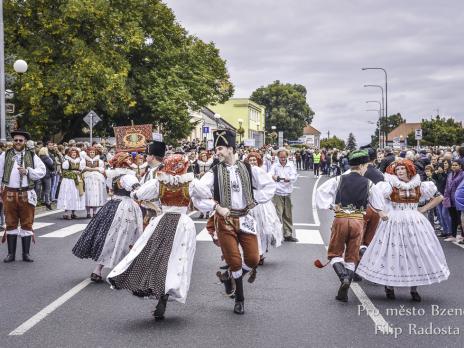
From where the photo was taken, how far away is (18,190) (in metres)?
10.9

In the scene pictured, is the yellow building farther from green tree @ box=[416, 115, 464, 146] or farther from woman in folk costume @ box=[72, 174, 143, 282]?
woman in folk costume @ box=[72, 174, 143, 282]

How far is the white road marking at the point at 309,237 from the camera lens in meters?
13.6

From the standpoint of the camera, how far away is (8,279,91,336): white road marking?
650cm

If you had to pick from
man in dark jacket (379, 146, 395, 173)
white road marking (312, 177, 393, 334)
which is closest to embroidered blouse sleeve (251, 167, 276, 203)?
white road marking (312, 177, 393, 334)

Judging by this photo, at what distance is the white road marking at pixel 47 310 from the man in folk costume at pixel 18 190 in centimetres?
224

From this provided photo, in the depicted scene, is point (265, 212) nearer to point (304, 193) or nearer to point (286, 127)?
point (304, 193)

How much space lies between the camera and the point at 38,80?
100 feet

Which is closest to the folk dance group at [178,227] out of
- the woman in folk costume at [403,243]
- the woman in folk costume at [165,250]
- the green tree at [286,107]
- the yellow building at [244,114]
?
the woman in folk costume at [165,250]

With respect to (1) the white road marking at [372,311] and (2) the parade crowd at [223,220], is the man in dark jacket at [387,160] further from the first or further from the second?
(1) the white road marking at [372,311]

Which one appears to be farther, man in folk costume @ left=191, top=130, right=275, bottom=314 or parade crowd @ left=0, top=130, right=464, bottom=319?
man in folk costume @ left=191, top=130, right=275, bottom=314

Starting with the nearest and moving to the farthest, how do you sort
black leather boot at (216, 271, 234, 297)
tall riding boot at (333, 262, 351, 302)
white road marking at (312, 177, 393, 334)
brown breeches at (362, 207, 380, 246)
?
white road marking at (312, 177, 393, 334) → black leather boot at (216, 271, 234, 297) → tall riding boot at (333, 262, 351, 302) → brown breeches at (362, 207, 380, 246)

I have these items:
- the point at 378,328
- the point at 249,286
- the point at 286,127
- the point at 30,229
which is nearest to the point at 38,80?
the point at 30,229

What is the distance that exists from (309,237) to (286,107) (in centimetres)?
10173

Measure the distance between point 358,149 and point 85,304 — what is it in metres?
3.89
